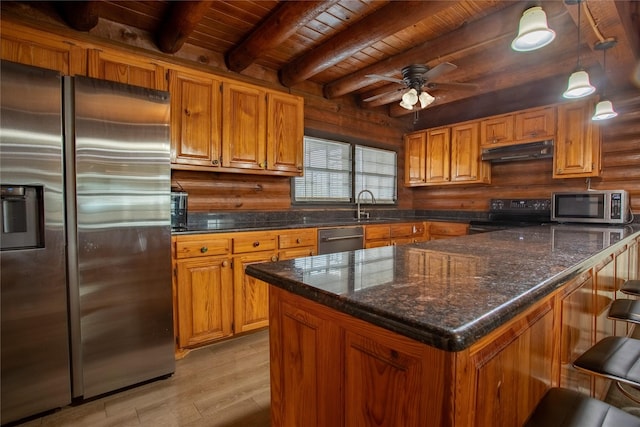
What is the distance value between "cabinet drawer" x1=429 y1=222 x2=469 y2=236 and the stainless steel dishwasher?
140 cm

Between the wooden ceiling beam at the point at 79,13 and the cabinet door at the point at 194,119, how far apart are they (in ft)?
1.97

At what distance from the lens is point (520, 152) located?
3.70 metres

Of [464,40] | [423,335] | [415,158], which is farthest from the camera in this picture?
→ [415,158]

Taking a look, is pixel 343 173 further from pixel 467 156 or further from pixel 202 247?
pixel 202 247

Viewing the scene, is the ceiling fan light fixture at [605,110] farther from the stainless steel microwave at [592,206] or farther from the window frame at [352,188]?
the window frame at [352,188]

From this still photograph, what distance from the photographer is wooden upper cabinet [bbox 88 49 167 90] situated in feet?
7.35

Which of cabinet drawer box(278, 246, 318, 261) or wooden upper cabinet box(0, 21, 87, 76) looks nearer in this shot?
wooden upper cabinet box(0, 21, 87, 76)

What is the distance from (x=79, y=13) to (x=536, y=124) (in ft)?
14.8

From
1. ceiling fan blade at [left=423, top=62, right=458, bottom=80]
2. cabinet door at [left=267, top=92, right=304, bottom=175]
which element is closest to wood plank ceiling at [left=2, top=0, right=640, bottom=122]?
ceiling fan blade at [left=423, top=62, right=458, bottom=80]

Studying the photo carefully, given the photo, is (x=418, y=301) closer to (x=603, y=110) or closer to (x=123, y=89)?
(x=123, y=89)

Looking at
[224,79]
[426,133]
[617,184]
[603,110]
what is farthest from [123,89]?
[617,184]

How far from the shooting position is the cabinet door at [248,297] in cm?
263

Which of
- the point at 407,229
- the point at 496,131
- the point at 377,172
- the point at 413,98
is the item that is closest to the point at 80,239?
the point at 413,98

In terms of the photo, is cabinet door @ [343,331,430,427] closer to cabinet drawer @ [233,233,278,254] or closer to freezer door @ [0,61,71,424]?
freezer door @ [0,61,71,424]
